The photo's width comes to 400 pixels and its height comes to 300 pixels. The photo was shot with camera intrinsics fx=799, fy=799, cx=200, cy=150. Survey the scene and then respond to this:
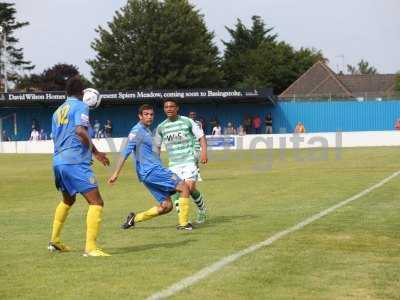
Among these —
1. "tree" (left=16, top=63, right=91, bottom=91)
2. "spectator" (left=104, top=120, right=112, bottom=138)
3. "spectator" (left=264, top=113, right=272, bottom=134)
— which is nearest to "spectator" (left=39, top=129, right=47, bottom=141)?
"spectator" (left=104, top=120, right=112, bottom=138)

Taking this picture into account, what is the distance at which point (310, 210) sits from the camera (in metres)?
12.8

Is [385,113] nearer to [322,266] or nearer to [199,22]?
[199,22]

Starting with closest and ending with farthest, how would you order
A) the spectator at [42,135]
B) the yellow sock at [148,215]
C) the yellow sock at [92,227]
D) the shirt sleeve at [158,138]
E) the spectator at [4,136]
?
the yellow sock at [92,227] → the yellow sock at [148,215] → the shirt sleeve at [158,138] → the spectator at [4,136] → the spectator at [42,135]

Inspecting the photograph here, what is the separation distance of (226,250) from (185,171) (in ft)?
10.1

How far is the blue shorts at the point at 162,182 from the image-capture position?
10688 mm

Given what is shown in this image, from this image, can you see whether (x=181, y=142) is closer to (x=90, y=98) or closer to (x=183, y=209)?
(x=183, y=209)

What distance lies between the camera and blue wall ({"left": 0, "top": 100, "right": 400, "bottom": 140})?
181ft

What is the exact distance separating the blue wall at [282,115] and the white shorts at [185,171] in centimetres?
4485

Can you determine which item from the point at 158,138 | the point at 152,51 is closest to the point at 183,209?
the point at 158,138

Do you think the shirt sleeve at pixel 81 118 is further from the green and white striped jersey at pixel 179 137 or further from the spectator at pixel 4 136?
the spectator at pixel 4 136

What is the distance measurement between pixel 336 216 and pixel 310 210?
1.05m

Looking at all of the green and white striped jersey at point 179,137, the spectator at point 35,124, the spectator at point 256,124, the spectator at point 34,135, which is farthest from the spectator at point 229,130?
the green and white striped jersey at point 179,137

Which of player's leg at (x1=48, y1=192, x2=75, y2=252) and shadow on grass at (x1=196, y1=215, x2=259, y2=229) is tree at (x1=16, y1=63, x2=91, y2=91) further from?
player's leg at (x1=48, y1=192, x2=75, y2=252)

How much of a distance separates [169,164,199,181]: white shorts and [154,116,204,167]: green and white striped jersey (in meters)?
0.06
